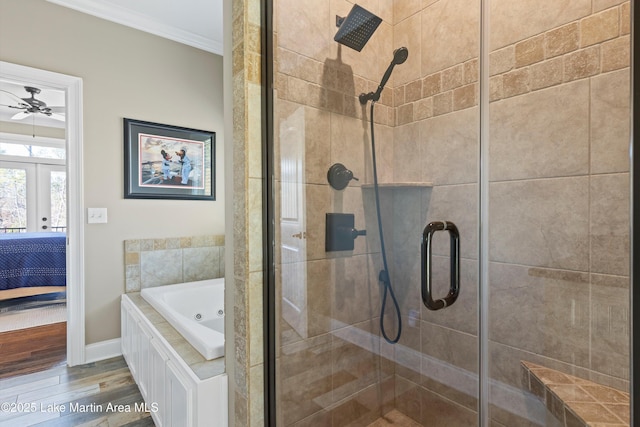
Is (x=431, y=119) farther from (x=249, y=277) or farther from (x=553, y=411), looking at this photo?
(x=553, y=411)

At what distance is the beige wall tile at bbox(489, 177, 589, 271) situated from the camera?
3.31ft

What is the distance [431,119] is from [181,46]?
264cm

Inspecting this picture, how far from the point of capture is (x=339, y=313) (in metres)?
1.22

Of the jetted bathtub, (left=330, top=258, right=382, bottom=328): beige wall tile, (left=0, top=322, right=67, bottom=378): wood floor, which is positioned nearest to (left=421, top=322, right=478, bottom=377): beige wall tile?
(left=330, top=258, right=382, bottom=328): beige wall tile

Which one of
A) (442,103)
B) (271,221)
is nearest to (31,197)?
(271,221)

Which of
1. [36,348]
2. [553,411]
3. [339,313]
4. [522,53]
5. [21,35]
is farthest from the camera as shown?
[36,348]

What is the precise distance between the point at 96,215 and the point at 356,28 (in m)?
2.37

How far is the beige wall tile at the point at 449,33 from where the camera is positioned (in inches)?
43.5

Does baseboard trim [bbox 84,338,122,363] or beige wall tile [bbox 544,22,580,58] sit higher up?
beige wall tile [bbox 544,22,580,58]

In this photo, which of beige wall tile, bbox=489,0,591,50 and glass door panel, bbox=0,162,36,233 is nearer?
beige wall tile, bbox=489,0,591,50

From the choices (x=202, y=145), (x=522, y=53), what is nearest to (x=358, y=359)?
(x=522, y=53)

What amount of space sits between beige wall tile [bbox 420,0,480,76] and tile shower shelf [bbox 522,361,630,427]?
1074mm

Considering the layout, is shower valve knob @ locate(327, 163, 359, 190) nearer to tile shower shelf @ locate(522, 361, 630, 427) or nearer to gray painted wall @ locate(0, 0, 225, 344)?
tile shower shelf @ locate(522, 361, 630, 427)

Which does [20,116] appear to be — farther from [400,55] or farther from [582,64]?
[582,64]
